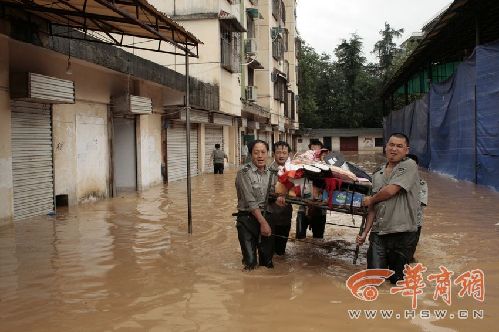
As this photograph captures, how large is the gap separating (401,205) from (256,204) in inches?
63.1

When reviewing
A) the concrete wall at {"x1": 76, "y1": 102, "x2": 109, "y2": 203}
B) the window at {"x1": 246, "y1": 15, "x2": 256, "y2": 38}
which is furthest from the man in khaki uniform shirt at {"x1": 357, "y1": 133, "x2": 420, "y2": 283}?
the window at {"x1": 246, "y1": 15, "x2": 256, "y2": 38}

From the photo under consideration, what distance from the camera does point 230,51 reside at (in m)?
23.5

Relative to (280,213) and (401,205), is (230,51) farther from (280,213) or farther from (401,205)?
(401,205)

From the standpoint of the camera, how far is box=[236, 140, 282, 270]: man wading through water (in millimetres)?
6000

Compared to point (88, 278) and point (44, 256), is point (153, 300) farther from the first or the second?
point (44, 256)

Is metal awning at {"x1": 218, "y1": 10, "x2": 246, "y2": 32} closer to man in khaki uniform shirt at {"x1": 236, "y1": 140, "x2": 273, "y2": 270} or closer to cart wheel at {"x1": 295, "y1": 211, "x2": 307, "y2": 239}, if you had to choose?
cart wheel at {"x1": 295, "y1": 211, "x2": 307, "y2": 239}

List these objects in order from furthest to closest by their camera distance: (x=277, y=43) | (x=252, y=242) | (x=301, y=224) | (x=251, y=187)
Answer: (x=277, y=43) → (x=301, y=224) → (x=252, y=242) → (x=251, y=187)

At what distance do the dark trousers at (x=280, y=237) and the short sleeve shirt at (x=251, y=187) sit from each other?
0.60 meters

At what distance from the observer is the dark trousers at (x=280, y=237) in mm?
6727

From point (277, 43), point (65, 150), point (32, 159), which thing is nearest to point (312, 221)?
point (32, 159)

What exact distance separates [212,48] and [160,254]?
1577 cm

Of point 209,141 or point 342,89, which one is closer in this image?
point 209,141

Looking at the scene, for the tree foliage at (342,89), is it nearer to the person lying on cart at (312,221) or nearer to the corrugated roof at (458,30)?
the corrugated roof at (458,30)

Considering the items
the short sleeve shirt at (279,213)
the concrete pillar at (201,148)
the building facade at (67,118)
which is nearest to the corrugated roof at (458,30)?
the building facade at (67,118)
